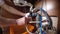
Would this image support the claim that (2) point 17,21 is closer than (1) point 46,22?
Yes

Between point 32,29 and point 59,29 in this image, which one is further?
point 59,29

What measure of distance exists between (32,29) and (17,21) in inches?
15.0

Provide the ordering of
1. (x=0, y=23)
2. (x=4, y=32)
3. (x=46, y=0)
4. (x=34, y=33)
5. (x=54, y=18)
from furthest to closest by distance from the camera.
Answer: (x=46, y=0)
(x=54, y=18)
(x=4, y=32)
(x=34, y=33)
(x=0, y=23)

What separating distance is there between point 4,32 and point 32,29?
1.10 feet

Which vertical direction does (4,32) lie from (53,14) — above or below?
below

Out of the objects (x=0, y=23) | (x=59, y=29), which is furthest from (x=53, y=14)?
(x=0, y=23)

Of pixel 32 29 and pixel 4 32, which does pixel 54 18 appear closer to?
pixel 32 29

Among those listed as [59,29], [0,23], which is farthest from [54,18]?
[0,23]

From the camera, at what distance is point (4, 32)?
1126 mm

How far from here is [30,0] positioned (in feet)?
6.43

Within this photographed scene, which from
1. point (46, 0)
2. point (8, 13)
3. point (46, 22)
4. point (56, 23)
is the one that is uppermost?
point (46, 0)

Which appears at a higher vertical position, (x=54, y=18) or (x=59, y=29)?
(x=54, y=18)

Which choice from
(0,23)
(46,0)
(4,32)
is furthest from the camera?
(46,0)

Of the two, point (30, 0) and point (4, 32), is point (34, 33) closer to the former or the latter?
point (4, 32)
